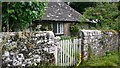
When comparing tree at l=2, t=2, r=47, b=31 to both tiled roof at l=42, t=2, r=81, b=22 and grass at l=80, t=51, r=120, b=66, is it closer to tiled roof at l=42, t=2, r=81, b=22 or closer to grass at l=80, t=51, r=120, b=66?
grass at l=80, t=51, r=120, b=66

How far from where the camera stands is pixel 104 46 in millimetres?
12344

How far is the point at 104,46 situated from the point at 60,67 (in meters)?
3.96

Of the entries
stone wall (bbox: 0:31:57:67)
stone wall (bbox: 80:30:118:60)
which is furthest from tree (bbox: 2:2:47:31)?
stone wall (bbox: 0:31:57:67)

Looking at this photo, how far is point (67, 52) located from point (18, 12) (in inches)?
112

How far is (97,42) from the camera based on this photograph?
11.7m

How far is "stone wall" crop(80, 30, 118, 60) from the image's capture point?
1058cm

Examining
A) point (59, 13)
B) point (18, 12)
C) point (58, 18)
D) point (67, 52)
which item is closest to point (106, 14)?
point (58, 18)

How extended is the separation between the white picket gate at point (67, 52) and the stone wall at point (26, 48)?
0.55 m

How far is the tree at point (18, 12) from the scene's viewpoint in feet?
35.4

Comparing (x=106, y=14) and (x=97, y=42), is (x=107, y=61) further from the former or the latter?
(x=106, y=14)

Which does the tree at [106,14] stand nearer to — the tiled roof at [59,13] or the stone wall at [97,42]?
the tiled roof at [59,13]

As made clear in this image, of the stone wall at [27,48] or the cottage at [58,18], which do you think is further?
the cottage at [58,18]

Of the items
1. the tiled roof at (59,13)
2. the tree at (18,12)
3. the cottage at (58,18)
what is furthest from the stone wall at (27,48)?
the tiled roof at (59,13)

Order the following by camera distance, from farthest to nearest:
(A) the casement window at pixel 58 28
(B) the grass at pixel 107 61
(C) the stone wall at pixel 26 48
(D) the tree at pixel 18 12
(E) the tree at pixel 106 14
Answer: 1. (A) the casement window at pixel 58 28
2. (E) the tree at pixel 106 14
3. (D) the tree at pixel 18 12
4. (B) the grass at pixel 107 61
5. (C) the stone wall at pixel 26 48
